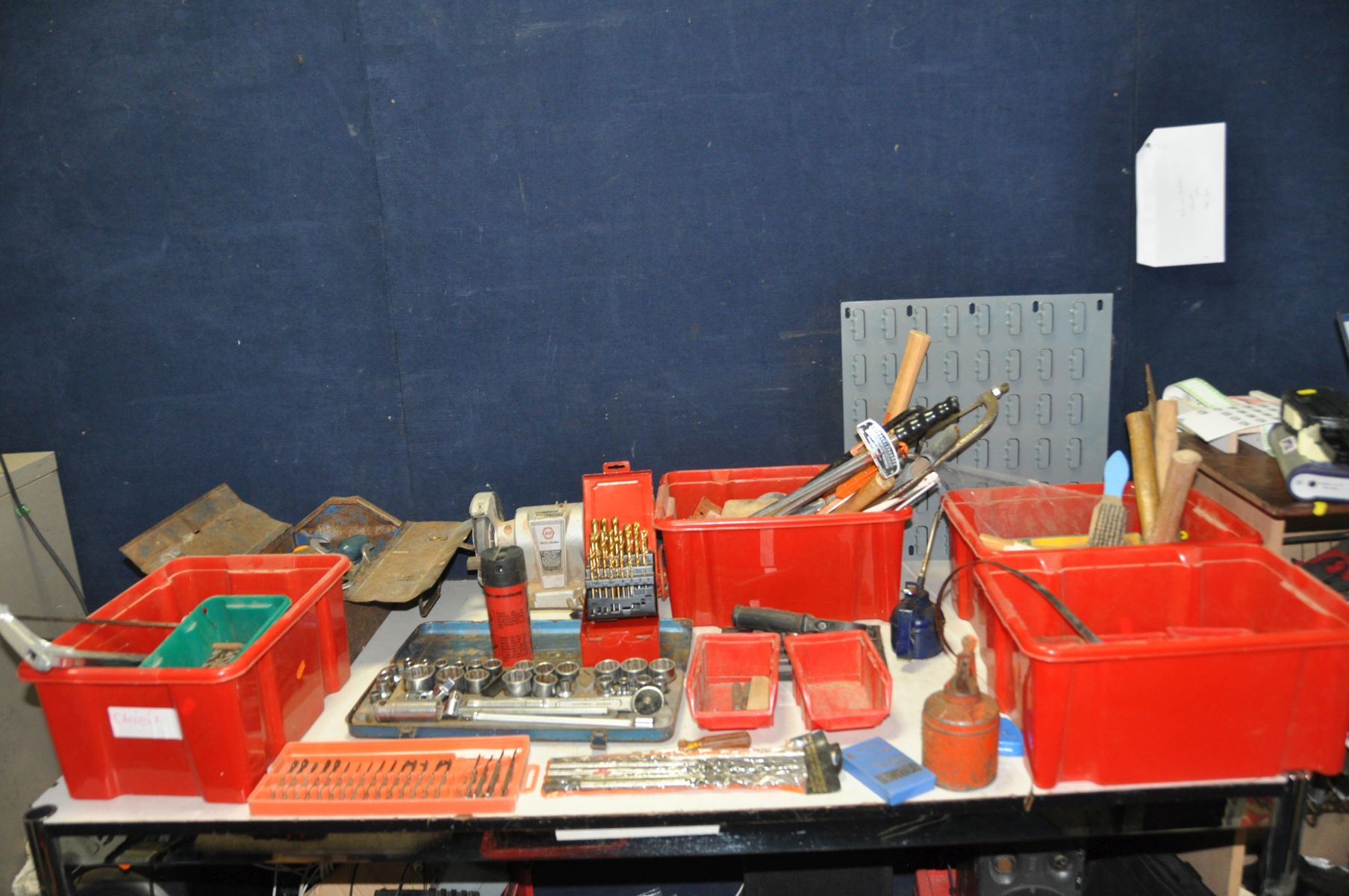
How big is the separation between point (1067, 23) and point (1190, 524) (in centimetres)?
96

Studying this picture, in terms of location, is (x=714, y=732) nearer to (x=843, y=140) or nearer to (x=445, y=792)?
(x=445, y=792)

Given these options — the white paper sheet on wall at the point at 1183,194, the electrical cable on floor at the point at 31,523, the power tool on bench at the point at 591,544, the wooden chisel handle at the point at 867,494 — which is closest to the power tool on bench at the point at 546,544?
the power tool on bench at the point at 591,544

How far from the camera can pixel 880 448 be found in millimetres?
1707

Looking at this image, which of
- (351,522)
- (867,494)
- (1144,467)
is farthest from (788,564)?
(351,522)

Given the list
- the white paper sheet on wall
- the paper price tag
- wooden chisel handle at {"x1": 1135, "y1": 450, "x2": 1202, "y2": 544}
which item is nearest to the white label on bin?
the paper price tag

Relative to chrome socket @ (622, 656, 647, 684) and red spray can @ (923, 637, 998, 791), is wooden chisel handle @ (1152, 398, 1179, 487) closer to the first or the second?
red spray can @ (923, 637, 998, 791)

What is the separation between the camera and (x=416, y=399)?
2.09m

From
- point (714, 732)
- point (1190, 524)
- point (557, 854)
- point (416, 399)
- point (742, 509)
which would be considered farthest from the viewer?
point (416, 399)

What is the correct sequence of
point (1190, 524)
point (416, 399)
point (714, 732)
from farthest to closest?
point (416, 399), point (1190, 524), point (714, 732)

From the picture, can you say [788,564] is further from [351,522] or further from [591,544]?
[351,522]

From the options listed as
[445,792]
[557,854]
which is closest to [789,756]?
[557,854]

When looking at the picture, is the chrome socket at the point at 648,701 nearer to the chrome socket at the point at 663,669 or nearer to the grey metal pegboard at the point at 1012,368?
the chrome socket at the point at 663,669

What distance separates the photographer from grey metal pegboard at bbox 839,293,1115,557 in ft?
6.42

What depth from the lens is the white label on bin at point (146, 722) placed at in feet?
4.50
